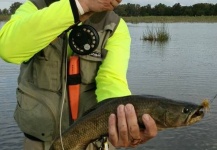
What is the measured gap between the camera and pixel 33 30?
2566mm

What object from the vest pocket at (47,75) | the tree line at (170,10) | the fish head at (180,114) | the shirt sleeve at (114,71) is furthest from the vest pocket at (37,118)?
the tree line at (170,10)

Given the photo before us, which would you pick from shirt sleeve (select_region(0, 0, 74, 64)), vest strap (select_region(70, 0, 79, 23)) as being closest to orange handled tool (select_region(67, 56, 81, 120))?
shirt sleeve (select_region(0, 0, 74, 64))

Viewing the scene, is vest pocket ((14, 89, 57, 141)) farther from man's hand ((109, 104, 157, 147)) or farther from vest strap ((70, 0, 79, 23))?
vest strap ((70, 0, 79, 23))

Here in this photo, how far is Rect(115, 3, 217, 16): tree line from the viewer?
93.2m

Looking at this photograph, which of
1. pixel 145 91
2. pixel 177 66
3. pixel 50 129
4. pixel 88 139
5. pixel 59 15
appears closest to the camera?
pixel 59 15

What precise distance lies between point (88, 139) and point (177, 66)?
14.6 meters

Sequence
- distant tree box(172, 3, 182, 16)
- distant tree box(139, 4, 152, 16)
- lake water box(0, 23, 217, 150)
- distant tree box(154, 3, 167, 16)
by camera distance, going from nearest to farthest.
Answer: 1. lake water box(0, 23, 217, 150)
2. distant tree box(172, 3, 182, 16)
3. distant tree box(154, 3, 167, 16)
4. distant tree box(139, 4, 152, 16)

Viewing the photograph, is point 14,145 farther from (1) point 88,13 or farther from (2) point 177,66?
(2) point 177,66

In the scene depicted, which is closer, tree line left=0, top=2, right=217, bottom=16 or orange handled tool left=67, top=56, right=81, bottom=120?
orange handled tool left=67, top=56, right=81, bottom=120

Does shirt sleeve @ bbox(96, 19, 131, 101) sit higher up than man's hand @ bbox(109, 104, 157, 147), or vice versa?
shirt sleeve @ bbox(96, 19, 131, 101)

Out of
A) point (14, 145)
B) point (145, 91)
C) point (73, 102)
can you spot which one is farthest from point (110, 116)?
point (145, 91)

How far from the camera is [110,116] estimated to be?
2.55 m

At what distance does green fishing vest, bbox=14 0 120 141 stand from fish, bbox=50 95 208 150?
332mm

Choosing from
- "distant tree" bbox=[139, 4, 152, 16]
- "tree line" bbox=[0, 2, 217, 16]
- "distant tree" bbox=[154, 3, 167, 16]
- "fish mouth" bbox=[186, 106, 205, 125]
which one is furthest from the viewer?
"distant tree" bbox=[139, 4, 152, 16]
